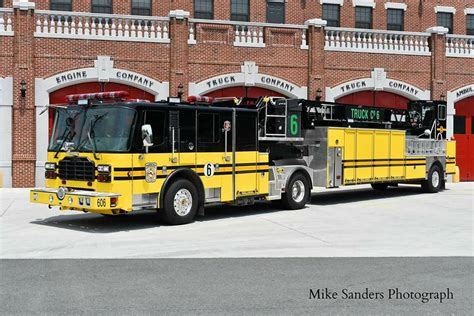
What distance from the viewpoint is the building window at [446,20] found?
3017 cm

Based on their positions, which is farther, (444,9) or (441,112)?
(444,9)

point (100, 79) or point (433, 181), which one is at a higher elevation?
point (100, 79)

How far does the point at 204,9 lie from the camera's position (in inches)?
1052

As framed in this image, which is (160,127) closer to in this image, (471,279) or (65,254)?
(65,254)

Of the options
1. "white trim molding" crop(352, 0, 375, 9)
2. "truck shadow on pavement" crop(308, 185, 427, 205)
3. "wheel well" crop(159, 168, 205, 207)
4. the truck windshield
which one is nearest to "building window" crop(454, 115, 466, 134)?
"truck shadow on pavement" crop(308, 185, 427, 205)

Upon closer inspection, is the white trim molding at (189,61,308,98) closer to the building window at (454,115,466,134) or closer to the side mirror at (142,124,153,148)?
the building window at (454,115,466,134)

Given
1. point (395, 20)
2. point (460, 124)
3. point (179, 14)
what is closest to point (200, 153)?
point (179, 14)

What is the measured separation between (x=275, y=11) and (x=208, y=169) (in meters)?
15.5

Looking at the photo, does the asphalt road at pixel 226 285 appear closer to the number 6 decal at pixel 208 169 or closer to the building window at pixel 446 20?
the number 6 decal at pixel 208 169

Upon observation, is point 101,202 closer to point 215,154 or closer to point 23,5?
point 215,154

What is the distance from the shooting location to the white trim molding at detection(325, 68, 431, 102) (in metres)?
25.5

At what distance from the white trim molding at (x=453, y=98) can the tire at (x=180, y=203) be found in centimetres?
1714

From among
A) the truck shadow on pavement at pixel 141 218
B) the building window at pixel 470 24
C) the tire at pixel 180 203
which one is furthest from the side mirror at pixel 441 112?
the tire at pixel 180 203

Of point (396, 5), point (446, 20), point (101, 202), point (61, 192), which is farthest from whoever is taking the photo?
point (446, 20)
